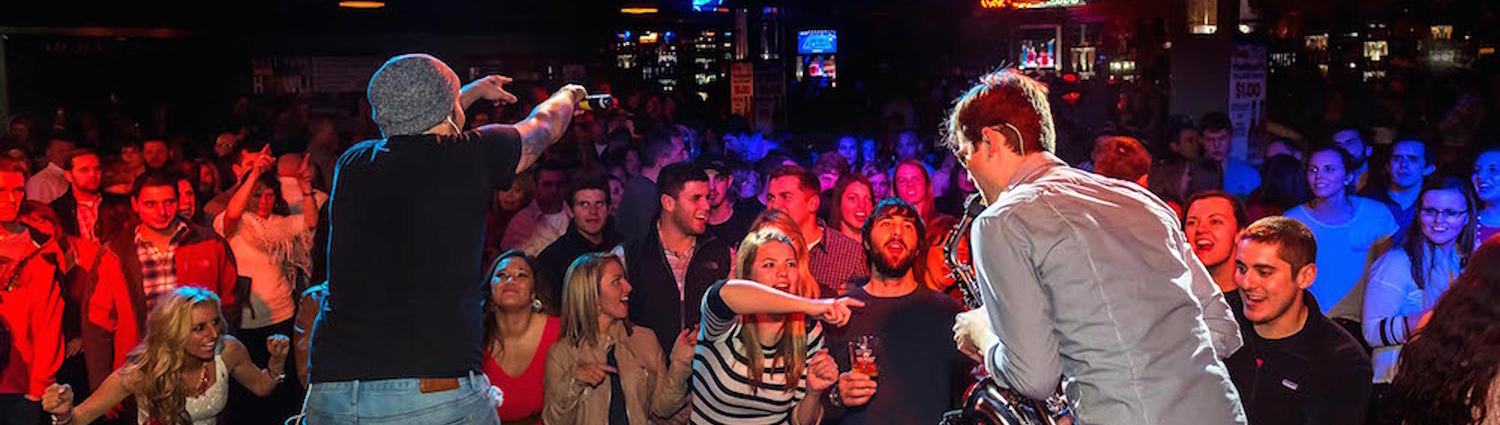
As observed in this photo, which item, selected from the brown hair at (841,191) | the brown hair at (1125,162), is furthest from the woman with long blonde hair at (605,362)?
the brown hair at (1125,162)

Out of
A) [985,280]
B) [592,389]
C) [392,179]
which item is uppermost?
[392,179]

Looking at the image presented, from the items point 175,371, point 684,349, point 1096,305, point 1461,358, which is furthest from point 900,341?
point 175,371

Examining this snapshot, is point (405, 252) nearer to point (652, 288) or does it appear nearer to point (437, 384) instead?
point (437, 384)

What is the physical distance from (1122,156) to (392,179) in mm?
4350

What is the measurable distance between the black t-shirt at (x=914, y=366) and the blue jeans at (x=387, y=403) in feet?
6.54

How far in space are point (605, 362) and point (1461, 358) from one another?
3.27 metres

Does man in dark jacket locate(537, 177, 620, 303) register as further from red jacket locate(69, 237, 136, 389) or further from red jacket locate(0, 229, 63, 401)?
red jacket locate(0, 229, 63, 401)

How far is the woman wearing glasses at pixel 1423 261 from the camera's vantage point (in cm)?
602

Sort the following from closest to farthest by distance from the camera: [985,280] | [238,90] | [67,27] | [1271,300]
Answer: [985,280], [1271,300], [67,27], [238,90]

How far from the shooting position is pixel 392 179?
3379 mm

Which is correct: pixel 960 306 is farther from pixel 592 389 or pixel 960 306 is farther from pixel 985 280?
pixel 985 280

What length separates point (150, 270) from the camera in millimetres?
7016

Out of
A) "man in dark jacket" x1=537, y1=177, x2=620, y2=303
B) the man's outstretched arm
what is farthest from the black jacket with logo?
"man in dark jacket" x1=537, y1=177, x2=620, y2=303

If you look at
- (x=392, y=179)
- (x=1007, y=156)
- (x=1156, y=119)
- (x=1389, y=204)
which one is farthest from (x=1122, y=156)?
(x=1156, y=119)
